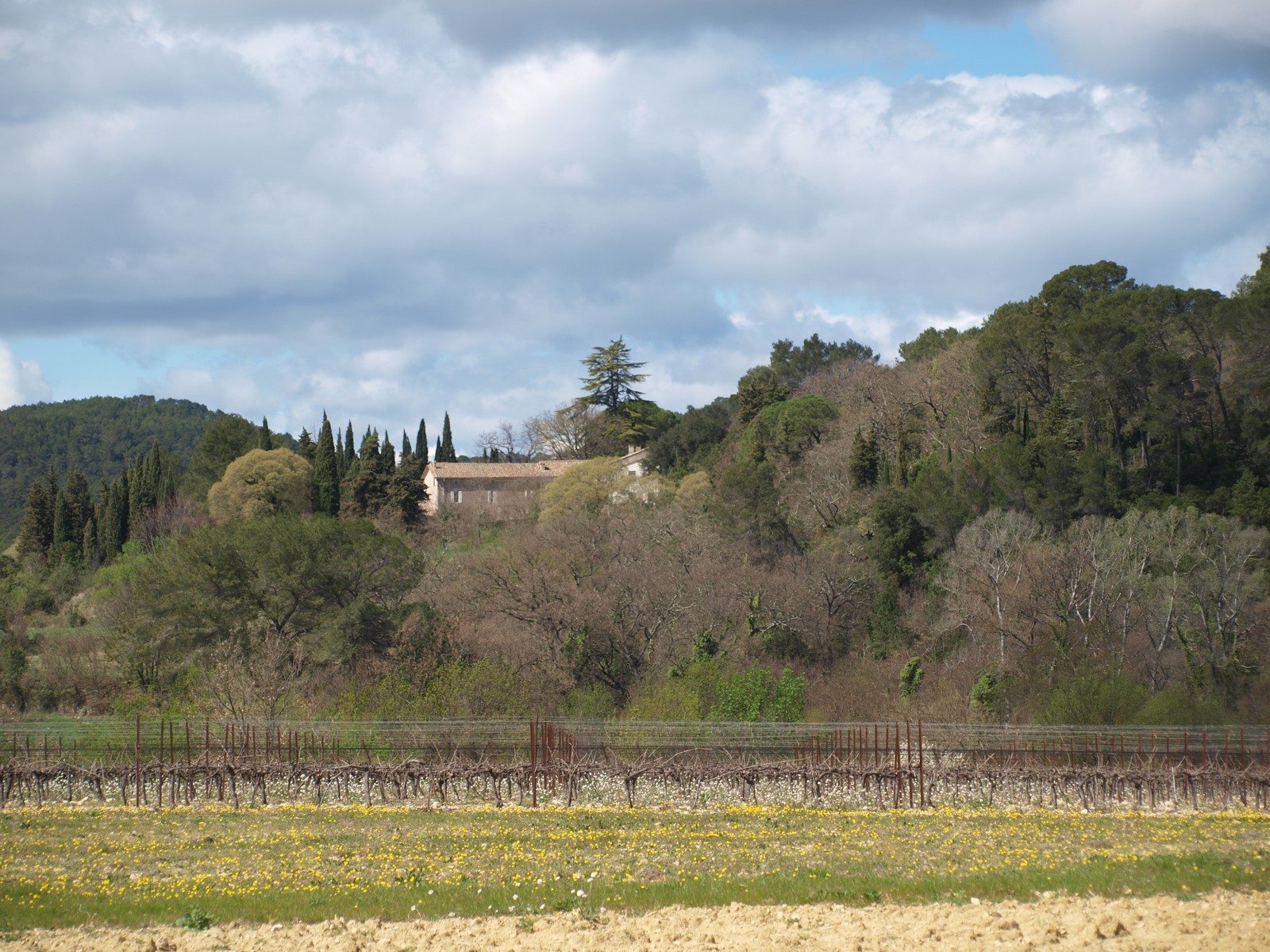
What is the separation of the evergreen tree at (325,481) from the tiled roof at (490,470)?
46.7 ft

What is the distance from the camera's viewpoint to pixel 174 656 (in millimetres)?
38312

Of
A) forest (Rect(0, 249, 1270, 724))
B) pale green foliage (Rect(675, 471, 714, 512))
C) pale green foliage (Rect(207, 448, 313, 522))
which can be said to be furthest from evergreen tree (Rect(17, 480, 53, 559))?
pale green foliage (Rect(675, 471, 714, 512))

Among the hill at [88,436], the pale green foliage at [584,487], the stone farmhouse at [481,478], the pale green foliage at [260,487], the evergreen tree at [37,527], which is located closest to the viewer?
Answer: the pale green foliage at [584,487]

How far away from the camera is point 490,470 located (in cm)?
8506

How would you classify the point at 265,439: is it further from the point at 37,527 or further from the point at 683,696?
the point at 683,696

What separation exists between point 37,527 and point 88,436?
288 feet

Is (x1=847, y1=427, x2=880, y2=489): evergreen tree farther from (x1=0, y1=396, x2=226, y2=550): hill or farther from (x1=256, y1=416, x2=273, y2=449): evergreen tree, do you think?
(x1=0, y1=396, x2=226, y2=550): hill

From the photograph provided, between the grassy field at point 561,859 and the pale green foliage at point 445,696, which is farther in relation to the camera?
the pale green foliage at point 445,696

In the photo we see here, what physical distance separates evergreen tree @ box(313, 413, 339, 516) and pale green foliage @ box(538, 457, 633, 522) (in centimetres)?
1299

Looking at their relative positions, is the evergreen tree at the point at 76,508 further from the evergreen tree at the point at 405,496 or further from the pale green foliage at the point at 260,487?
the evergreen tree at the point at 405,496

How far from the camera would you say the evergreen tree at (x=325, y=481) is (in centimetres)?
6838

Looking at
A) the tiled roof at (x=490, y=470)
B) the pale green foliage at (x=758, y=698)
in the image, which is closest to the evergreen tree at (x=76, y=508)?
the tiled roof at (x=490, y=470)

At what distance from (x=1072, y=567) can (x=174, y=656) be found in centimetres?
3016

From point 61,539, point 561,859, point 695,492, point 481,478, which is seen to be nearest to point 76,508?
point 61,539
